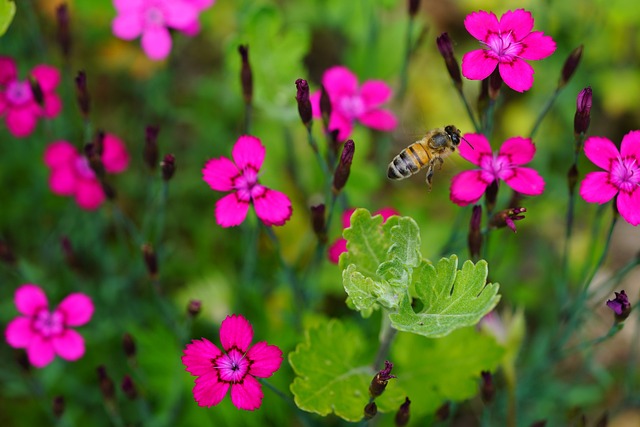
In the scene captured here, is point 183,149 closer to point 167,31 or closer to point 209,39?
point 209,39

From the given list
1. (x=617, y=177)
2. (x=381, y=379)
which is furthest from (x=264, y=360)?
(x=617, y=177)

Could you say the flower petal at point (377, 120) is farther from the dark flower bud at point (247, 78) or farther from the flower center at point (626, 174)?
the flower center at point (626, 174)

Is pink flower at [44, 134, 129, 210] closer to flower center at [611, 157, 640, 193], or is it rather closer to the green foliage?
the green foliage

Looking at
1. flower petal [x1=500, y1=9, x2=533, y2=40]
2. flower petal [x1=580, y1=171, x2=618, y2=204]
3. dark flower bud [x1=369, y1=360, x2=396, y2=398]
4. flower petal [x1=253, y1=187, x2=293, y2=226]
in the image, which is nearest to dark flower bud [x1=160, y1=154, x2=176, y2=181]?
flower petal [x1=253, y1=187, x2=293, y2=226]

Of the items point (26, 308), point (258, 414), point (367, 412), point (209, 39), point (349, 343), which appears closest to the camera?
point (367, 412)

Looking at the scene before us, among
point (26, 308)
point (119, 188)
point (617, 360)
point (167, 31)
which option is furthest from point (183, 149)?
point (617, 360)

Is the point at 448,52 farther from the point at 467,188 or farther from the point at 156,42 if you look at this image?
the point at 156,42
